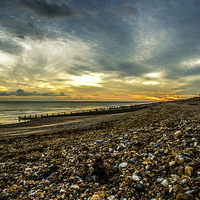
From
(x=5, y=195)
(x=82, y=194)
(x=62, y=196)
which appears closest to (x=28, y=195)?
(x=5, y=195)

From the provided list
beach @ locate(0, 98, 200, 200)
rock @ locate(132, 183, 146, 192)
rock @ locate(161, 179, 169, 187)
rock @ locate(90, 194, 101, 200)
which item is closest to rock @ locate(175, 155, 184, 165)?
beach @ locate(0, 98, 200, 200)

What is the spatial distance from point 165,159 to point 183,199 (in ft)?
6.65

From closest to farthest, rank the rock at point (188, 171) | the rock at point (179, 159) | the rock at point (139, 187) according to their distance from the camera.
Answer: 1. the rock at point (188, 171)
2. the rock at point (139, 187)
3. the rock at point (179, 159)

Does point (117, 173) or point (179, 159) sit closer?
point (179, 159)

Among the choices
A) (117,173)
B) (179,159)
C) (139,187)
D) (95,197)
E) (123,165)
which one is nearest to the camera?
(139,187)

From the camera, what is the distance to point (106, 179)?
4914mm

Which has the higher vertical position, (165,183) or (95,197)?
(165,183)

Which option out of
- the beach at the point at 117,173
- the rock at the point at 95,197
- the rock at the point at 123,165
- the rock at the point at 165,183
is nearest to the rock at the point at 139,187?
the beach at the point at 117,173

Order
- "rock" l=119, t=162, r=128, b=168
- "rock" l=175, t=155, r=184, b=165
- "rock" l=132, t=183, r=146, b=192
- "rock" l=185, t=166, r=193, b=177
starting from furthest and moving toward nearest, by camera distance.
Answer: "rock" l=119, t=162, r=128, b=168, "rock" l=175, t=155, r=184, b=165, "rock" l=132, t=183, r=146, b=192, "rock" l=185, t=166, r=193, b=177

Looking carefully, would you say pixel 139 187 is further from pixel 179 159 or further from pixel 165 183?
pixel 179 159

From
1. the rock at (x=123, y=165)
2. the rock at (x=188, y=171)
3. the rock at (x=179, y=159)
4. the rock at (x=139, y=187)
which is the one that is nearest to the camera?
the rock at (x=188, y=171)

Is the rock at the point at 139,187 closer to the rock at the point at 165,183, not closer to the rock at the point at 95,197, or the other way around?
the rock at the point at 165,183

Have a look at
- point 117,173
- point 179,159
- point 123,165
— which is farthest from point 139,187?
point 179,159

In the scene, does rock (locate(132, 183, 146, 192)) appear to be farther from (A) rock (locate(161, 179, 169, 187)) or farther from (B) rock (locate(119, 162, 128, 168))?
(B) rock (locate(119, 162, 128, 168))
